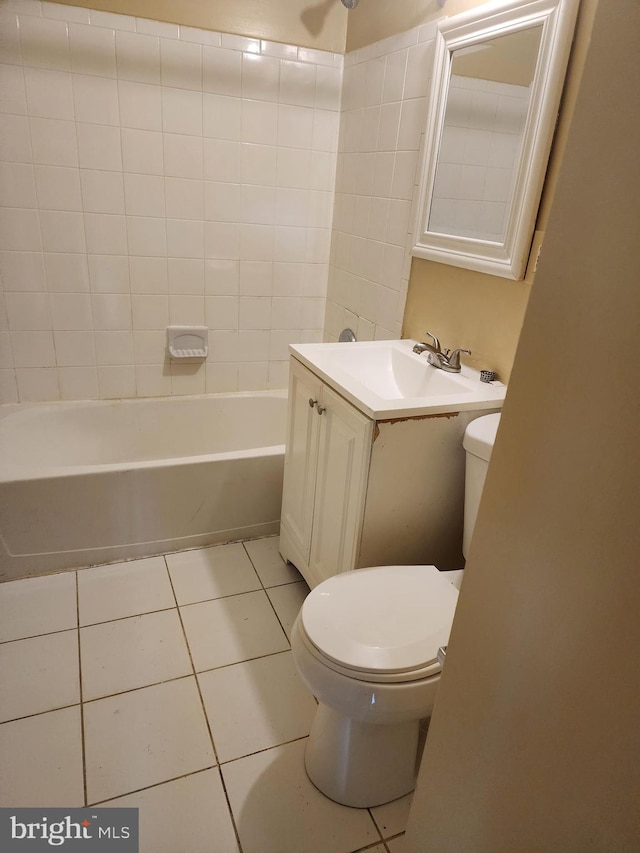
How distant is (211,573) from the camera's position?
2008 mm

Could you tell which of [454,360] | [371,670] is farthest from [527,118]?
[371,670]

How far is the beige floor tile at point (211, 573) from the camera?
6.27 ft

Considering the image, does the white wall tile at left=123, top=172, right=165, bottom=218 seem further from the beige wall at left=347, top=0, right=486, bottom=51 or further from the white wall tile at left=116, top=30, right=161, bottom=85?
the beige wall at left=347, top=0, right=486, bottom=51

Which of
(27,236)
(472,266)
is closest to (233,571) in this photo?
(472,266)

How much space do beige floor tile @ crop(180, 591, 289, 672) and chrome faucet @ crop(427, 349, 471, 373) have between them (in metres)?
1.00

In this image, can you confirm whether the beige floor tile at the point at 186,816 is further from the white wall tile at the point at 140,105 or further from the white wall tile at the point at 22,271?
the white wall tile at the point at 140,105

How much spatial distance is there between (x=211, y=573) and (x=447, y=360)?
3.77ft

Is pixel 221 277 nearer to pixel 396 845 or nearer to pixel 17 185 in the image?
pixel 17 185

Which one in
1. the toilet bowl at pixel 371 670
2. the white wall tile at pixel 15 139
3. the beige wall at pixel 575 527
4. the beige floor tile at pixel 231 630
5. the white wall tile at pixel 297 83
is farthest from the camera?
the white wall tile at pixel 297 83

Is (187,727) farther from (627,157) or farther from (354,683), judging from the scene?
(627,157)

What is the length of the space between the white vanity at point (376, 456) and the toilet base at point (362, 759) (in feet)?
1.34

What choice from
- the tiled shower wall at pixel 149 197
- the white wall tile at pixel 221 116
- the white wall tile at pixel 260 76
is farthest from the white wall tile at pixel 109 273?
the white wall tile at pixel 260 76

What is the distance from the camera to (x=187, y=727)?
1425 mm

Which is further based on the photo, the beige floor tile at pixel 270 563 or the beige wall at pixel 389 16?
the beige floor tile at pixel 270 563
